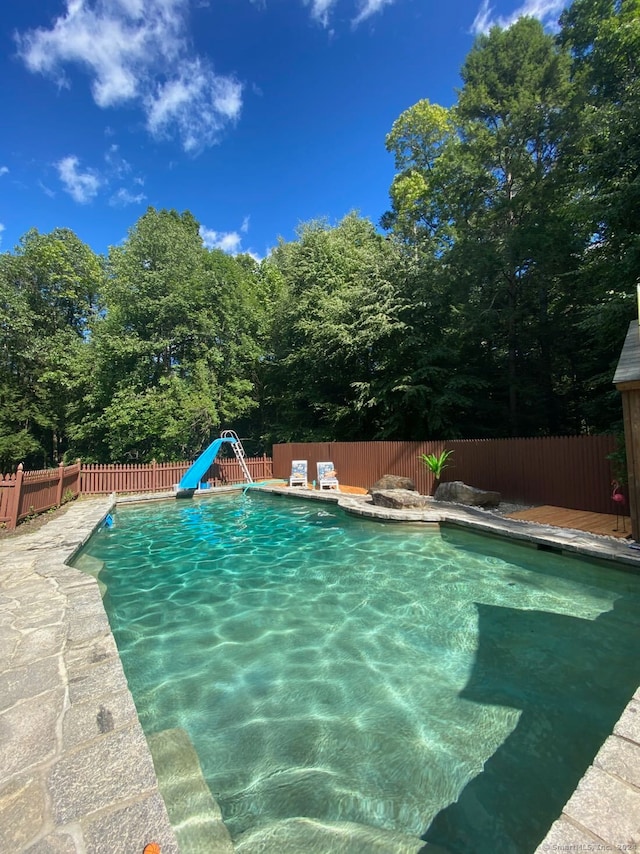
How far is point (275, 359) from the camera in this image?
1981 cm

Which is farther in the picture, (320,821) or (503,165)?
(503,165)

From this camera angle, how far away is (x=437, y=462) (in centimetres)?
1048

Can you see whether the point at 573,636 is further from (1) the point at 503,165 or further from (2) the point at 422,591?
(1) the point at 503,165

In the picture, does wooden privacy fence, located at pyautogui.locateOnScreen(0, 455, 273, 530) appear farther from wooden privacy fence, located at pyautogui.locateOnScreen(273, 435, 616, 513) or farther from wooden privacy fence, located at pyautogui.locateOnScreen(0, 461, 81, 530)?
wooden privacy fence, located at pyautogui.locateOnScreen(273, 435, 616, 513)

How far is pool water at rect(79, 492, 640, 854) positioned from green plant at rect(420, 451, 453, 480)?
427 centimetres

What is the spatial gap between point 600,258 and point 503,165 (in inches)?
220

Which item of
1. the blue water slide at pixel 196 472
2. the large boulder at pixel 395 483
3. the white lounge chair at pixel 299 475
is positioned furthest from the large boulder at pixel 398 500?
the blue water slide at pixel 196 472

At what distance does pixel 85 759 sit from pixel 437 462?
9.70m

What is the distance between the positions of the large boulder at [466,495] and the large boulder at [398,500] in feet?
1.63

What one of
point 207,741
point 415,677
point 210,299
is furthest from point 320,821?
point 210,299

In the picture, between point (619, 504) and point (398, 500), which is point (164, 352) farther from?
point (619, 504)

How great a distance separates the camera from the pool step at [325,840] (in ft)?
5.77

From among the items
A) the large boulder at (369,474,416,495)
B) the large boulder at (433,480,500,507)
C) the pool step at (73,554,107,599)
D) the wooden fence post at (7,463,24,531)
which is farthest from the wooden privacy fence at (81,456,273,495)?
the large boulder at (433,480,500,507)

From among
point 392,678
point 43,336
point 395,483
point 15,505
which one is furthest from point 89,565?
point 43,336
